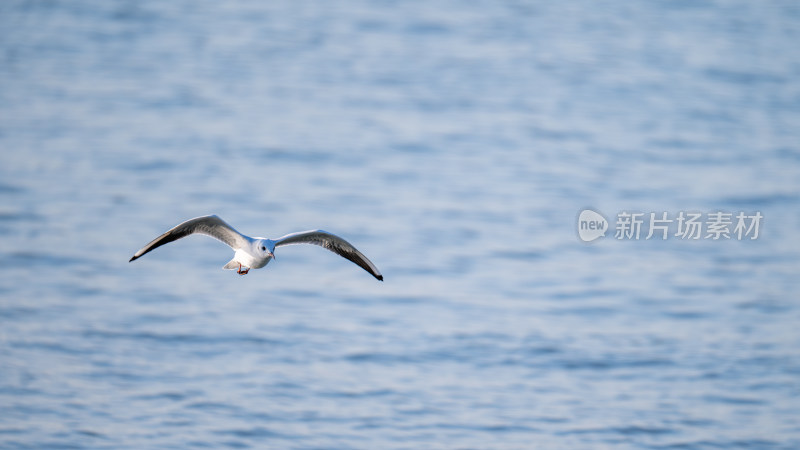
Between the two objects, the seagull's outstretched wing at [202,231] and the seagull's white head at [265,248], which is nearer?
the seagull's white head at [265,248]

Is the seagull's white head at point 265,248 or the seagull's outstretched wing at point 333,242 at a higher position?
the seagull's outstretched wing at point 333,242

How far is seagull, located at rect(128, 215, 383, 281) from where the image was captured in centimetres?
1026

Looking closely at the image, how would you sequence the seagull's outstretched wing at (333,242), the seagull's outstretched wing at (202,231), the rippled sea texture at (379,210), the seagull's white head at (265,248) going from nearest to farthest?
the seagull's white head at (265,248) → the seagull's outstretched wing at (202,231) → the seagull's outstretched wing at (333,242) → the rippled sea texture at (379,210)

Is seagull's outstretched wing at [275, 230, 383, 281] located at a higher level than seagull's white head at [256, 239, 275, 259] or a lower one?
higher

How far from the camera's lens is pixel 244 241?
10.5 metres

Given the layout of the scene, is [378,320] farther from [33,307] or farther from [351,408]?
[33,307]

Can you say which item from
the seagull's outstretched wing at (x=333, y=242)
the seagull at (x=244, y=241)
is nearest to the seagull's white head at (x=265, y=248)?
the seagull at (x=244, y=241)

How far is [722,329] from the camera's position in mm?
20203

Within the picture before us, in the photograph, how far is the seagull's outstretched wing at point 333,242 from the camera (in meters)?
10.9

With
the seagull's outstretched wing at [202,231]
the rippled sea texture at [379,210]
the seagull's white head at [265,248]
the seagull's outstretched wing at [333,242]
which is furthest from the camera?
the rippled sea texture at [379,210]

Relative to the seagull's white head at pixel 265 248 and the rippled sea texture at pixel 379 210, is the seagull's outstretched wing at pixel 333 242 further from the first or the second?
the rippled sea texture at pixel 379 210

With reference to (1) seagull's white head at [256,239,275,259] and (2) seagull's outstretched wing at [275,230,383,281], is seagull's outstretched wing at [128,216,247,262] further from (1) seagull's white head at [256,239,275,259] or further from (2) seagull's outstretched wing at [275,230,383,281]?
(2) seagull's outstretched wing at [275,230,383,281]

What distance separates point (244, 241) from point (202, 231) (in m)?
0.48

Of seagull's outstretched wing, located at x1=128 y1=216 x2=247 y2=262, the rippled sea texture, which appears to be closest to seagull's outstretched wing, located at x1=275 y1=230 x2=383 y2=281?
seagull's outstretched wing, located at x1=128 y1=216 x2=247 y2=262
